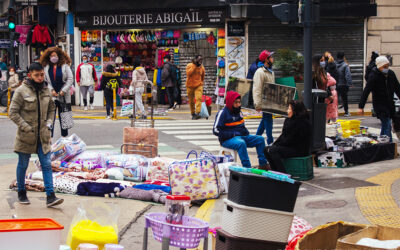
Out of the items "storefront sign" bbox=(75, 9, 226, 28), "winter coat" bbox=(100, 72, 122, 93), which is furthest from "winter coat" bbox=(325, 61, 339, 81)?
"winter coat" bbox=(100, 72, 122, 93)

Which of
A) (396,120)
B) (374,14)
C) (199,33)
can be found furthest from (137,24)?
(396,120)

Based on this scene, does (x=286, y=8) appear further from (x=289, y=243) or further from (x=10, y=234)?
(x=10, y=234)

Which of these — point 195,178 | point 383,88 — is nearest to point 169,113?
point 383,88

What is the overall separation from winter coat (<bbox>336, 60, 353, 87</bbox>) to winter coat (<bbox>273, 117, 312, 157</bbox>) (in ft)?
35.2

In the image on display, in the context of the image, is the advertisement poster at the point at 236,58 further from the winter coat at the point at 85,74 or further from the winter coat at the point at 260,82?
the winter coat at the point at 260,82

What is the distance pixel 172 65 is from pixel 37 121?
1448 cm

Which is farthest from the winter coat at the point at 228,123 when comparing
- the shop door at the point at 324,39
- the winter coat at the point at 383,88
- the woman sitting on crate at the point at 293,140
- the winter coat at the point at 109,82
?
the shop door at the point at 324,39

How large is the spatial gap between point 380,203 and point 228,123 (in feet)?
9.44

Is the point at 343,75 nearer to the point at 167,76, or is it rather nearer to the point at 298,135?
the point at 167,76

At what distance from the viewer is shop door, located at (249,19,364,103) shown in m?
23.2

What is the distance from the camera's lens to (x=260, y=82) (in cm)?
1186

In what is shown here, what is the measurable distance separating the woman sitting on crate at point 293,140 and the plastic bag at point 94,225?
427cm

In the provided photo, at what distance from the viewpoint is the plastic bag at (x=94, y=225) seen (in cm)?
540

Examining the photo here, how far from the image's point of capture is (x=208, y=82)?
23.9 metres
